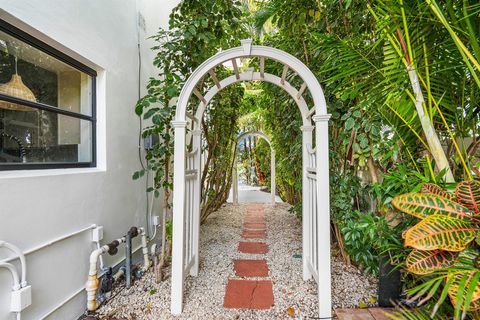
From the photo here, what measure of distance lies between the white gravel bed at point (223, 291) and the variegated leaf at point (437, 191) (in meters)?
1.35

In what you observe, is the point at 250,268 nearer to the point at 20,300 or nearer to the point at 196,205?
the point at 196,205

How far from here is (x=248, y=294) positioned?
2342 mm

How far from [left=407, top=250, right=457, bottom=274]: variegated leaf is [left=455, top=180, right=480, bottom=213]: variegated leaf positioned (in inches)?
9.7

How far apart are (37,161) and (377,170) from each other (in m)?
3.04

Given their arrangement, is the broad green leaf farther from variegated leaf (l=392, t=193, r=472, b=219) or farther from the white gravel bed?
the white gravel bed

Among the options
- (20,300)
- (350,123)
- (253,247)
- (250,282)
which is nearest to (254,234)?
(253,247)

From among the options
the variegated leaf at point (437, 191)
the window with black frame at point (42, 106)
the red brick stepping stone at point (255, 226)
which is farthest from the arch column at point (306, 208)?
the window with black frame at point (42, 106)

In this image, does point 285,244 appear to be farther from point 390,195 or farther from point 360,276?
point 390,195

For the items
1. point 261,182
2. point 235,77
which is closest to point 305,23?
point 235,77

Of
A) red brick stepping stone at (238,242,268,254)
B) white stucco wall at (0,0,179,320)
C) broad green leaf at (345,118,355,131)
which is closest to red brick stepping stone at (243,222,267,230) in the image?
red brick stepping stone at (238,242,268,254)

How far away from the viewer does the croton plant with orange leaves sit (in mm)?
1013

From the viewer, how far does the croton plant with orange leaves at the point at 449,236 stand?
1.01 metres

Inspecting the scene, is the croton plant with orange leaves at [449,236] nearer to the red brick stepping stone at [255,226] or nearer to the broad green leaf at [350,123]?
the broad green leaf at [350,123]

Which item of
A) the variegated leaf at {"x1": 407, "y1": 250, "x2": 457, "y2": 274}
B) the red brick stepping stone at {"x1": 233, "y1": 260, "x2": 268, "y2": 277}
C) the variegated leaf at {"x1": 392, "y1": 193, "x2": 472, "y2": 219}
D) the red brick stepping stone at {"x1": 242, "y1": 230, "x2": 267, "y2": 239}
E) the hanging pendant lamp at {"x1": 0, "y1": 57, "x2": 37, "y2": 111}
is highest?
the hanging pendant lamp at {"x1": 0, "y1": 57, "x2": 37, "y2": 111}
